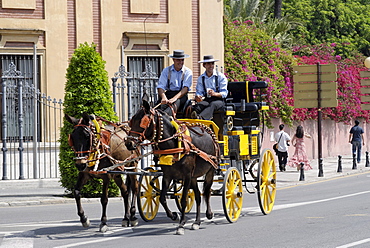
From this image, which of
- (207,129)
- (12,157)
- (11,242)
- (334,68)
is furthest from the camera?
(334,68)

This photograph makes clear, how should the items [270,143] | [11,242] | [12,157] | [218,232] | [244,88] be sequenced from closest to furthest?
[11,242] < [218,232] < [244,88] < [12,157] < [270,143]

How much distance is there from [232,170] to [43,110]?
32.8 feet

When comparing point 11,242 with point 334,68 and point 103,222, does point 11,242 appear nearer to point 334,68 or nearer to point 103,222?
point 103,222

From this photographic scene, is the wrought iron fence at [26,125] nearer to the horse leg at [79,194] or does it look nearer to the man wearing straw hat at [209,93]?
the man wearing straw hat at [209,93]

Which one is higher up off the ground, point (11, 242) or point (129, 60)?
point (129, 60)

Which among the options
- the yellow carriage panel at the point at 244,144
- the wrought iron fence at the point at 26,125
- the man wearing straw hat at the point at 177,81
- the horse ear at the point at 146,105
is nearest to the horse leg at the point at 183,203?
the horse ear at the point at 146,105

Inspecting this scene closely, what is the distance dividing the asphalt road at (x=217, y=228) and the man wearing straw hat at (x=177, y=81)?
2266 mm

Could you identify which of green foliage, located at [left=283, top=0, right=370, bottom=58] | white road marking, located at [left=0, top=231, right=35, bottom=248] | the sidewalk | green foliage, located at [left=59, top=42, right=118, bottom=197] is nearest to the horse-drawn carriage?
white road marking, located at [left=0, top=231, right=35, bottom=248]

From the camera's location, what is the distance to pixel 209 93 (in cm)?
1313

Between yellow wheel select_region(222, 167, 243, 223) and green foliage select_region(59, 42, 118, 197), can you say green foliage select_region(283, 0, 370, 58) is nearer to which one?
green foliage select_region(59, 42, 118, 197)

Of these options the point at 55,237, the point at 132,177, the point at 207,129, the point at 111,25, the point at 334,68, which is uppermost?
the point at 111,25

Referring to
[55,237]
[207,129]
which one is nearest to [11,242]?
[55,237]

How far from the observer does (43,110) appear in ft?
70.1

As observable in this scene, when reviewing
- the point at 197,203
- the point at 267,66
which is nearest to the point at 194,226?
the point at 197,203
